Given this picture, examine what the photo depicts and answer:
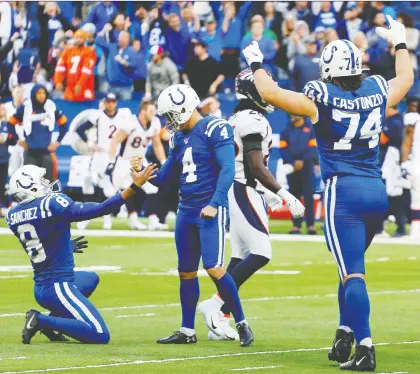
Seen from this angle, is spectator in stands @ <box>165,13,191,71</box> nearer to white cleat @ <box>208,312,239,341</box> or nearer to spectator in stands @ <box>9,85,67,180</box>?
spectator in stands @ <box>9,85,67,180</box>

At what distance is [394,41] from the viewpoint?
30.6 ft

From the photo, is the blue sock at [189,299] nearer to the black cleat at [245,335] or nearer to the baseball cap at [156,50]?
the black cleat at [245,335]

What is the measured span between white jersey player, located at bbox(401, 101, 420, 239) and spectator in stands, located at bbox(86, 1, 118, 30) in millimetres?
9377

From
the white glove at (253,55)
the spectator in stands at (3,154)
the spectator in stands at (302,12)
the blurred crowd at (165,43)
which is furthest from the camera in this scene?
the spectator in stands at (302,12)

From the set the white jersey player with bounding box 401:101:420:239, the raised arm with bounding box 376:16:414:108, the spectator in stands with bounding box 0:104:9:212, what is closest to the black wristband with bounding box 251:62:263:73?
the raised arm with bounding box 376:16:414:108

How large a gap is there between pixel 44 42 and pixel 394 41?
19491 millimetres

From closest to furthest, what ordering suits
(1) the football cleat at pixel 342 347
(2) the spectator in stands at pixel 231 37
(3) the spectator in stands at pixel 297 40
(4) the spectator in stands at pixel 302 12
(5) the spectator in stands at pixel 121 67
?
(1) the football cleat at pixel 342 347 → (3) the spectator in stands at pixel 297 40 → (2) the spectator in stands at pixel 231 37 → (5) the spectator in stands at pixel 121 67 → (4) the spectator in stands at pixel 302 12

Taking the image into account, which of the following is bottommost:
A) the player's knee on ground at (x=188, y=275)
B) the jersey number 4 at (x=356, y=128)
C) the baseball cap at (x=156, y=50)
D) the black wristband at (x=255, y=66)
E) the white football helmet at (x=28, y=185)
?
the player's knee on ground at (x=188, y=275)

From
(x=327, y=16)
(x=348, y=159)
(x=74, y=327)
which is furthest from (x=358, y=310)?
(x=327, y=16)

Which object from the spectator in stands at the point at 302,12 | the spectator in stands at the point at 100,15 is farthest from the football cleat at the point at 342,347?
the spectator in stands at the point at 100,15

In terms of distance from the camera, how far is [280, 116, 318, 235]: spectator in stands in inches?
845

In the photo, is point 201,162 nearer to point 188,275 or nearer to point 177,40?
point 188,275

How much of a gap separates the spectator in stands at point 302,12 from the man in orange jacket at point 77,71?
3931 mm

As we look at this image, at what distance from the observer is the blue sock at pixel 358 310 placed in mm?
A: 8445
